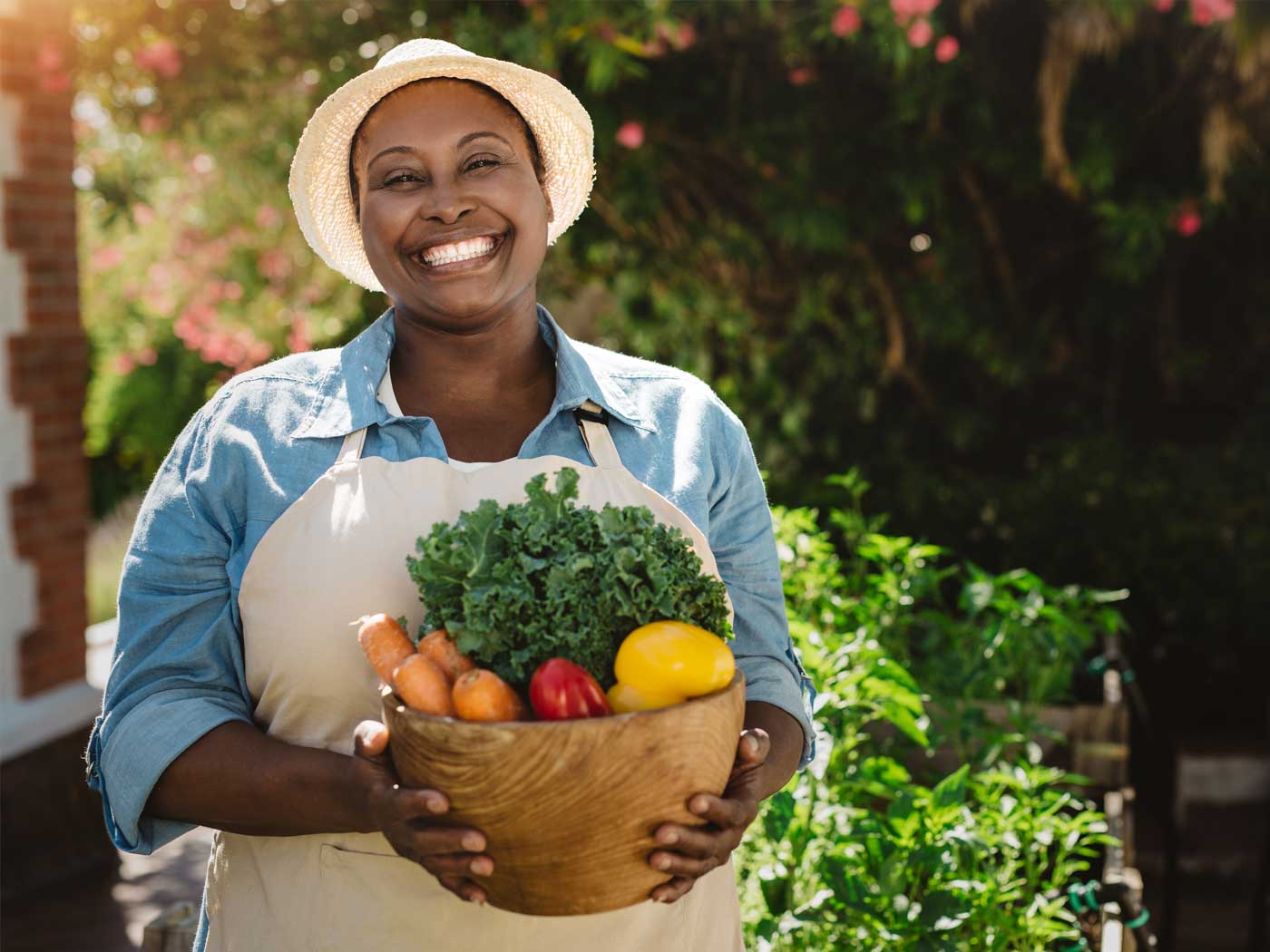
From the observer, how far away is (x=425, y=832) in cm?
128

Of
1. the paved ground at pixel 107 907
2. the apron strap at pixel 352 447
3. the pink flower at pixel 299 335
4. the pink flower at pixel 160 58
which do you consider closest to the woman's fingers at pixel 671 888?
the apron strap at pixel 352 447

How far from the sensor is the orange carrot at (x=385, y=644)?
139cm

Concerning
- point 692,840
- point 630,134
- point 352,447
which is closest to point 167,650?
point 352,447

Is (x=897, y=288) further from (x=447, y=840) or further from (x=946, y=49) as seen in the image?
(x=447, y=840)

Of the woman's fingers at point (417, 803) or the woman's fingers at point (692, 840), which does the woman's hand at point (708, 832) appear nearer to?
the woman's fingers at point (692, 840)

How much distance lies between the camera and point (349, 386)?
1720 millimetres

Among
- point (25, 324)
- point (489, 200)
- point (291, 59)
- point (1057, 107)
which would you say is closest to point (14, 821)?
point (25, 324)

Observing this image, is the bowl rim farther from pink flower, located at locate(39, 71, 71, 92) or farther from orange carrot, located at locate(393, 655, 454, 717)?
pink flower, located at locate(39, 71, 71, 92)

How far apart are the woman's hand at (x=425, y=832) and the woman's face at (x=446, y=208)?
0.62m

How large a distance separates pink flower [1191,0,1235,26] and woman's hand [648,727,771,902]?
14.2 feet

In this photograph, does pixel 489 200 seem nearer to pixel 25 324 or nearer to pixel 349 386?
pixel 349 386

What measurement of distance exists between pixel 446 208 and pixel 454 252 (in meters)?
0.06

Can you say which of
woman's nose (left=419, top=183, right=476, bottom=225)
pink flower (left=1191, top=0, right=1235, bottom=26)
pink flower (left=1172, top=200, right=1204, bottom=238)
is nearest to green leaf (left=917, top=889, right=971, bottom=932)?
woman's nose (left=419, top=183, right=476, bottom=225)

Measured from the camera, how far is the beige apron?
62.6 inches
